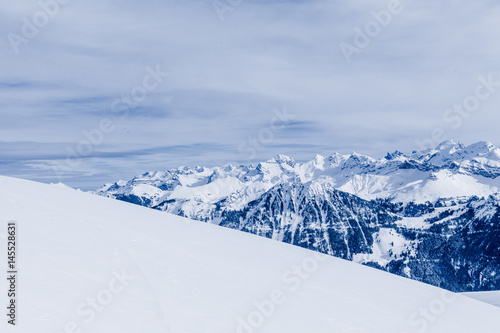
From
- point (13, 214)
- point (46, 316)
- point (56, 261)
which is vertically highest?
point (13, 214)

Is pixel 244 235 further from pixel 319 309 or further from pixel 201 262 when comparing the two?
pixel 319 309

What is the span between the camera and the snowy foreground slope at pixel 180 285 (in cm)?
704

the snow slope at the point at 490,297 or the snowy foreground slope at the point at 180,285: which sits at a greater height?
the snowy foreground slope at the point at 180,285

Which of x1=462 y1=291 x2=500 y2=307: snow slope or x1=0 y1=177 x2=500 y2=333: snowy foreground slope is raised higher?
x1=0 y1=177 x2=500 y2=333: snowy foreground slope

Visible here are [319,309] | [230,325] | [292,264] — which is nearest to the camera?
[230,325]

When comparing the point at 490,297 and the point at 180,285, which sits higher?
the point at 180,285

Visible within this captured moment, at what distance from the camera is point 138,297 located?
301 inches

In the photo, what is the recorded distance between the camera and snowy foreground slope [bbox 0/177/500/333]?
7.04 metres

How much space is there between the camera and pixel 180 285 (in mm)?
8516

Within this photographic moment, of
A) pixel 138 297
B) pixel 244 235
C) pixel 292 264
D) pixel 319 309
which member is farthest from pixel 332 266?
pixel 138 297

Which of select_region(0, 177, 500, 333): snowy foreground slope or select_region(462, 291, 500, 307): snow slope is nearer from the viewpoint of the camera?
select_region(0, 177, 500, 333): snowy foreground slope

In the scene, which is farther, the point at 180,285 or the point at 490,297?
the point at 490,297

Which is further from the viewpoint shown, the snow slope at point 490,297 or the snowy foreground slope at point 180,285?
the snow slope at point 490,297

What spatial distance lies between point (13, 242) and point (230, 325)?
14.6 feet
